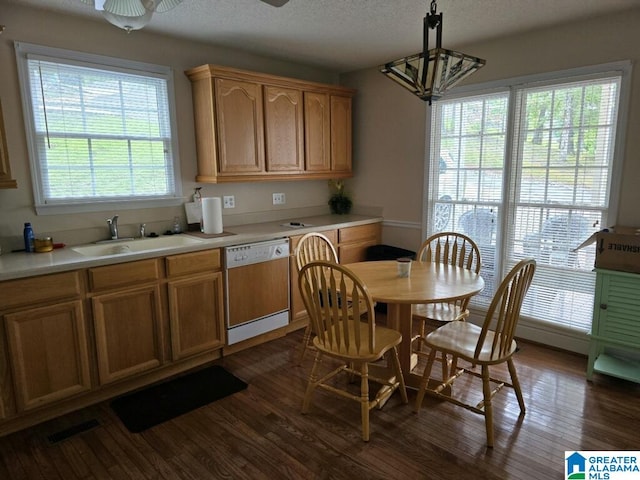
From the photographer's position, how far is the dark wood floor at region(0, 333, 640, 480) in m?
2.02

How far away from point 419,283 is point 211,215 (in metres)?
1.71

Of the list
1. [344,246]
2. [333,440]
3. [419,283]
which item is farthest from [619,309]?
[344,246]

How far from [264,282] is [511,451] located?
1996 millimetres

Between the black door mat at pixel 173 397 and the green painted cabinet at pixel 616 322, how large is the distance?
2.35 m

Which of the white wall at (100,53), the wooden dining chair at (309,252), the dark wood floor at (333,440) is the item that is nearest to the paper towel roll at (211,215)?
the white wall at (100,53)

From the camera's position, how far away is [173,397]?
2.67m

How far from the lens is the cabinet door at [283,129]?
3637 mm

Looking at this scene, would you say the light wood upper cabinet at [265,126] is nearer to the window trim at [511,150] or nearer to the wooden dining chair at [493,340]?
the window trim at [511,150]

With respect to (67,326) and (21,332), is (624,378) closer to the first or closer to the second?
(67,326)

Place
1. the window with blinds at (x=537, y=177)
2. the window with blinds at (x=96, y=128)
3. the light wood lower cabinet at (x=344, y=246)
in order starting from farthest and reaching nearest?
the light wood lower cabinet at (x=344, y=246) → the window with blinds at (x=537, y=177) → the window with blinds at (x=96, y=128)

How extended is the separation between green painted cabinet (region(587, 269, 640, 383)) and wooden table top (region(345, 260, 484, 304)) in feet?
2.90

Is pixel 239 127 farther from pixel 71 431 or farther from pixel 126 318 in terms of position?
pixel 71 431

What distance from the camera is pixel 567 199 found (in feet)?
10.3

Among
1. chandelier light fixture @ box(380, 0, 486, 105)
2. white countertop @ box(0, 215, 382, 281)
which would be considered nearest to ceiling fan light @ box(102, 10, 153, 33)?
chandelier light fixture @ box(380, 0, 486, 105)
